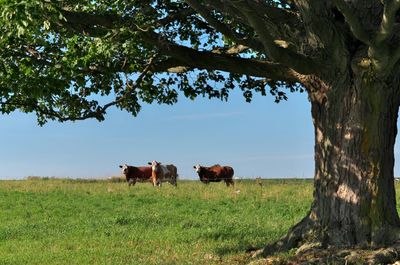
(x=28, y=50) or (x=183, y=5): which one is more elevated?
(x=183, y=5)

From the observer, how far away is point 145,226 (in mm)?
17859

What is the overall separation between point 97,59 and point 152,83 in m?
3.89

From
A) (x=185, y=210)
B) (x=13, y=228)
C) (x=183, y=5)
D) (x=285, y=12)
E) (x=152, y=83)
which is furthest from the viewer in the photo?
(x=185, y=210)

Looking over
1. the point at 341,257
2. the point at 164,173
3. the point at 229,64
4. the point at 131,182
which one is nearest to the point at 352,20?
the point at 229,64

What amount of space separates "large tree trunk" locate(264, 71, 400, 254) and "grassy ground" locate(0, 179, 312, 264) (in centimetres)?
198

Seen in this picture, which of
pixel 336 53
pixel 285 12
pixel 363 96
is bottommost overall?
pixel 363 96

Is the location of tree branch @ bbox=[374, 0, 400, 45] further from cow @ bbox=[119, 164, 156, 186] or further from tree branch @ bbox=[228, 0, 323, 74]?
cow @ bbox=[119, 164, 156, 186]

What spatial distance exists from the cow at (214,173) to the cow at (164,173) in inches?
135

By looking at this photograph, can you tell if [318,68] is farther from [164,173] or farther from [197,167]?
[197,167]

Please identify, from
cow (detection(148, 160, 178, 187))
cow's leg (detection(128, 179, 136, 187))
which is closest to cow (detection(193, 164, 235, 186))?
cow (detection(148, 160, 178, 187))

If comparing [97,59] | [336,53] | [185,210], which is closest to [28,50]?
[97,59]

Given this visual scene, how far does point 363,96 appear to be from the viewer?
11023mm

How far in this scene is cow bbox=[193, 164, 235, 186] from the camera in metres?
53.2

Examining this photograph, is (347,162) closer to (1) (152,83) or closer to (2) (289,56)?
(2) (289,56)
